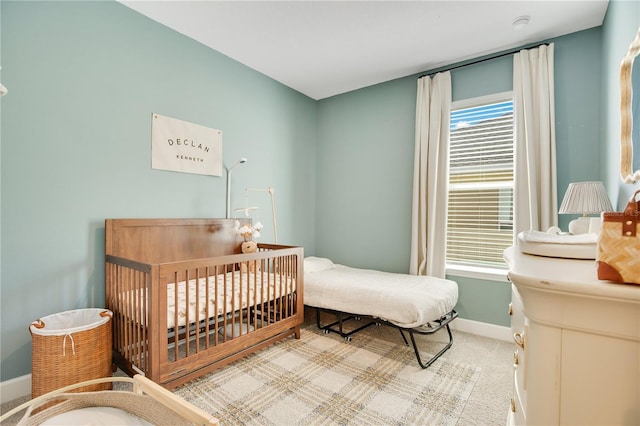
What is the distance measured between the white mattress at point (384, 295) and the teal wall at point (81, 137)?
4.05ft

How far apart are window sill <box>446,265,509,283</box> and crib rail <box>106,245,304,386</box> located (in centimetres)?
159

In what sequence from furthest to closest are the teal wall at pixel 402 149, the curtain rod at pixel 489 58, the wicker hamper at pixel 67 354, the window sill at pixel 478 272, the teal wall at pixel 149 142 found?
the window sill at pixel 478 272 → the curtain rod at pixel 489 58 → the teal wall at pixel 402 149 → the teal wall at pixel 149 142 → the wicker hamper at pixel 67 354

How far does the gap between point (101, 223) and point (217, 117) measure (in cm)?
133

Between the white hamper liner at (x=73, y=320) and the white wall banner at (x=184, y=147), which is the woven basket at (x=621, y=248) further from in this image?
the white wall banner at (x=184, y=147)

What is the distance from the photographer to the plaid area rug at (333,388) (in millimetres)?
1635

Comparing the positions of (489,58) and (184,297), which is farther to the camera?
(489,58)

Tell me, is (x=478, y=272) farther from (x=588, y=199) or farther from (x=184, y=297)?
(x=184, y=297)

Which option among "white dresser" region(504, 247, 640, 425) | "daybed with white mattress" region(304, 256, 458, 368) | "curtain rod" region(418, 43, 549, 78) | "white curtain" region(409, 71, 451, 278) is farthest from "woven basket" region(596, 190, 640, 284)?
"curtain rod" region(418, 43, 549, 78)

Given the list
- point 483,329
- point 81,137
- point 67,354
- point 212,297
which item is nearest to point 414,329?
point 483,329

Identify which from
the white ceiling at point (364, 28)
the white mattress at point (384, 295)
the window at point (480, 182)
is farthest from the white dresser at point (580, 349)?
the window at point (480, 182)

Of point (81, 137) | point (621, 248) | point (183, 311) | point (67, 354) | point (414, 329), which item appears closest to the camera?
point (621, 248)

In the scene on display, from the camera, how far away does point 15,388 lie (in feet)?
5.86

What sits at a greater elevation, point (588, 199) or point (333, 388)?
point (588, 199)

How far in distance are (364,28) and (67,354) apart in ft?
9.59
